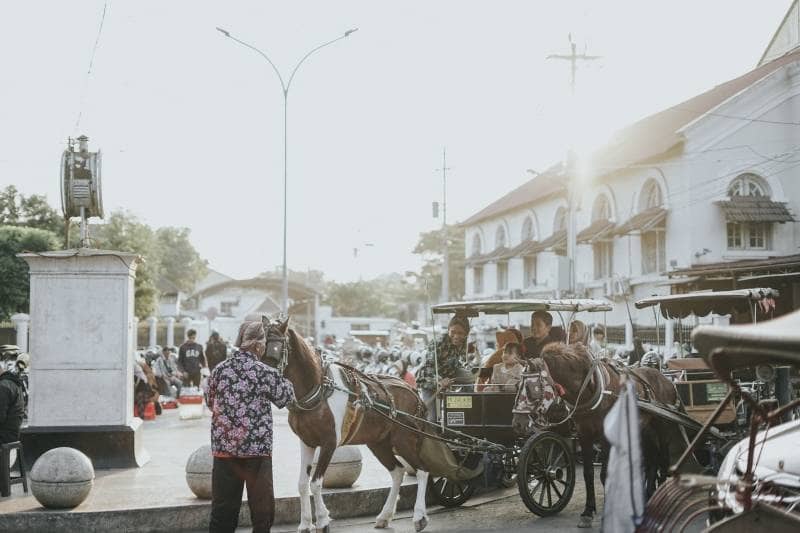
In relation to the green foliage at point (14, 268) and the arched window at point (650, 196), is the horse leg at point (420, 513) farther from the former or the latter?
the green foliage at point (14, 268)

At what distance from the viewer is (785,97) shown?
32.4 m

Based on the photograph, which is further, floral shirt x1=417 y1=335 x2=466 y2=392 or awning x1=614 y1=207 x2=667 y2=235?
awning x1=614 y1=207 x2=667 y2=235

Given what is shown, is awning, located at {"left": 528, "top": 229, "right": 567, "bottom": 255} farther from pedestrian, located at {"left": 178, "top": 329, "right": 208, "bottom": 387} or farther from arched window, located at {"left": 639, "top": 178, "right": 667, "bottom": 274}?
pedestrian, located at {"left": 178, "top": 329, "right": 208, "bottom": 387}

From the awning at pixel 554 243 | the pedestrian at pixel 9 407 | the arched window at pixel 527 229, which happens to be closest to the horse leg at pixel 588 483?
the pedestrian at pixel 9 407

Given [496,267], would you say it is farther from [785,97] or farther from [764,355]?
[764,355]

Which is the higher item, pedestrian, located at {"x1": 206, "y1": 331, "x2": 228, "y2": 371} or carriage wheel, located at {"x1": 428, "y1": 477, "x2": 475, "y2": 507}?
pedestrian, located at {"x1": 206, "y1": 331, "x2": 228, "y2": 371}

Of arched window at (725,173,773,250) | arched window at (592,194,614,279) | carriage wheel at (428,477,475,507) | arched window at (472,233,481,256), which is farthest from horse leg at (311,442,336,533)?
arched window at (472,233,481,256)

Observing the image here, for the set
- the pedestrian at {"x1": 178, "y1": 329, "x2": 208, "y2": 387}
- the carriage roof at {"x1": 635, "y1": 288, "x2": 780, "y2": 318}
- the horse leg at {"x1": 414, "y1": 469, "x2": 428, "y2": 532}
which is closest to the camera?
the horse leg at {"x1": 414, "y1": 469, "x2": 428, "y2": 532}

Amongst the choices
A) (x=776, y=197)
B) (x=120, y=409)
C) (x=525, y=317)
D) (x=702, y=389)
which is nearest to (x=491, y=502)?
(x=702, y=389)

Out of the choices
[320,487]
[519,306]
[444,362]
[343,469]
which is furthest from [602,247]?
[320,487]

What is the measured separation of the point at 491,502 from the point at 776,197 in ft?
79.5

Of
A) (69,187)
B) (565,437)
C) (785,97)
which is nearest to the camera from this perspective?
(565,437)

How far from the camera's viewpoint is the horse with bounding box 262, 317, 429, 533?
919 cm

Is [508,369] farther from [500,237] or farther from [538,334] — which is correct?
[500,237]
